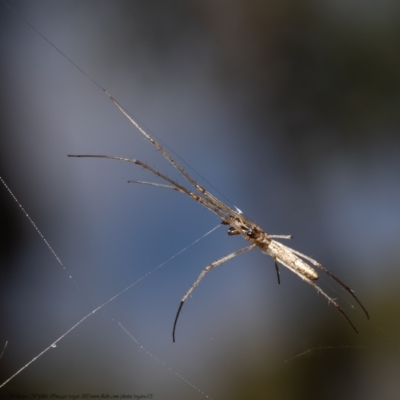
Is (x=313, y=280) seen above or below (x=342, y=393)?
above

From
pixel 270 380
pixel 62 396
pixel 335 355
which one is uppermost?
pixel 335 355

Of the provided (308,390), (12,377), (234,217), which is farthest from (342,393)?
(12,377)

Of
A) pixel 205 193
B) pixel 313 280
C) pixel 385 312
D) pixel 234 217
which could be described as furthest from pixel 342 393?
pixel 205 193

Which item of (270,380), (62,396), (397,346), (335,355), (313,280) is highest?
(313,280)

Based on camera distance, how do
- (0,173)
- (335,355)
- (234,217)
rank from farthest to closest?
(335,355)
(0,173)
(234,217)

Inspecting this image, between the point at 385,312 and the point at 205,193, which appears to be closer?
the point at 205,193

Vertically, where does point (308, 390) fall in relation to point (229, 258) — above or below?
below

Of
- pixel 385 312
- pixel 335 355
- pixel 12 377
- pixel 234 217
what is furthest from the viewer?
pixel 385 312

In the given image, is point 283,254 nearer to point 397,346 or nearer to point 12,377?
point 397,346

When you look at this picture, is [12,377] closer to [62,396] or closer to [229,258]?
[62,396]
